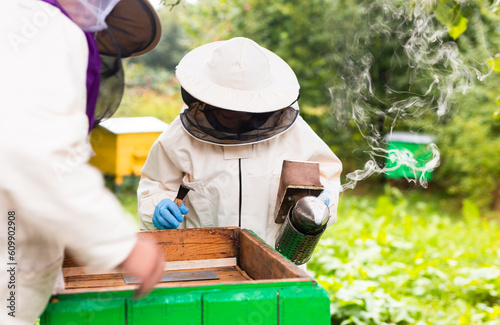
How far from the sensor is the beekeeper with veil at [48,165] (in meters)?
0.83

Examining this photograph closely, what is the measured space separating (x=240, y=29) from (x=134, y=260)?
6255 mm

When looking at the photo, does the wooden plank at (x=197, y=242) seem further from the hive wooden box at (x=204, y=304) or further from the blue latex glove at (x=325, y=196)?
the hive wooden box at (x=204, y=304)

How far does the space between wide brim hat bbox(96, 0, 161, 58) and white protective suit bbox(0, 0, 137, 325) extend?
318 mm

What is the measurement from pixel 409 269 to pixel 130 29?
3.05 meters

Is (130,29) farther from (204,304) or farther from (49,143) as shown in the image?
(204,304)

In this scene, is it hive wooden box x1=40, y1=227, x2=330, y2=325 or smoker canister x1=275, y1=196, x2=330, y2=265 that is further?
smoker canister x1=275, y1=196, x2=330, y2=265

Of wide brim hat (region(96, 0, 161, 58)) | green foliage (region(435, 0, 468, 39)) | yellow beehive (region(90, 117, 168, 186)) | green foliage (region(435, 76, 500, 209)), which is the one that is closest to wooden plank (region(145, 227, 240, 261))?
wide brim hat (region(96, 0, 161, 58))

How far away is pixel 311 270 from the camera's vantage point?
386 cm

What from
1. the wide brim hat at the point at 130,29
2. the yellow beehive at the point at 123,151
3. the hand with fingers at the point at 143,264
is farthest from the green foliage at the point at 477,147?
the hand with fingers at the point at 143,264

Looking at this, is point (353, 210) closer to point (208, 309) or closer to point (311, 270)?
Result: point (311, 270)

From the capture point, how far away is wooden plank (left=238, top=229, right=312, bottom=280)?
1277 mm

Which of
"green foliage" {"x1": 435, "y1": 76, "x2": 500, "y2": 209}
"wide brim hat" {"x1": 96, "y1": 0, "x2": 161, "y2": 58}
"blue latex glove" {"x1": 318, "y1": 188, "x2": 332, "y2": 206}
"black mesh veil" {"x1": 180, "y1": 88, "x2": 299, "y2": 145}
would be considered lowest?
"green foliage" {"x1": 435, "y1": 76, "x2": 500, "y2": 209}

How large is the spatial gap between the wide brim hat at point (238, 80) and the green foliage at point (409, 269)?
61.8 inches

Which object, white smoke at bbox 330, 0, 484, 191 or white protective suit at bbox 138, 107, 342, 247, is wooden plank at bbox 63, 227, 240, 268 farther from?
white smoke at bbox 330, 0, 484, 191
